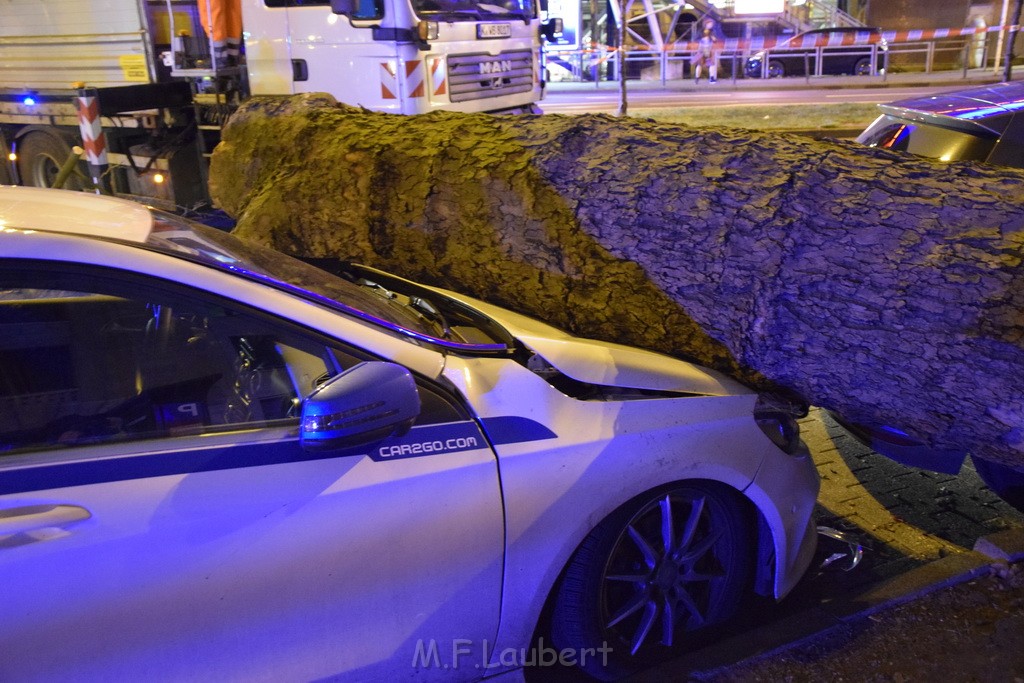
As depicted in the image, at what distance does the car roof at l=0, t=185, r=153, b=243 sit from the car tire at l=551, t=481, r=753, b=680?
64.5 inches

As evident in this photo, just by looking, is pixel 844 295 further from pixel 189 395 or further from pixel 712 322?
pixel 189 395

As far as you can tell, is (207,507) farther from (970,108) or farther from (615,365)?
(970,108)

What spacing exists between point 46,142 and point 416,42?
502 centimetres

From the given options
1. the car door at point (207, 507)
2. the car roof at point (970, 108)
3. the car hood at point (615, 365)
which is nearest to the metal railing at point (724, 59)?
the car roof at point (970, 108)

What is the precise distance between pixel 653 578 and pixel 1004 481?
1.82m

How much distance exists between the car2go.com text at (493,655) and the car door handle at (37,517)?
3.19 feet

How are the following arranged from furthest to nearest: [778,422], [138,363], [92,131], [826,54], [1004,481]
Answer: [826,54] < [92,131] < [1004,481] < [778,422] < [138,363]

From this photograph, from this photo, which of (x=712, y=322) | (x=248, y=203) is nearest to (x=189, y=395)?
(x=712, y=322)

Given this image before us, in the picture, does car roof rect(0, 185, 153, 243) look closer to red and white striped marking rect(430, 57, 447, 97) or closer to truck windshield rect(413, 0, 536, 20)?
red and white striped marking rect(430, 57, 447, 97)

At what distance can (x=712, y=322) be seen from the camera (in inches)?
137

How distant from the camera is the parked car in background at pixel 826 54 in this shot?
21.9 metres

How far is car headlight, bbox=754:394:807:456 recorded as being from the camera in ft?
10.3

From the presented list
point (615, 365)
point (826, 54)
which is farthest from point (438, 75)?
point (826, 54)

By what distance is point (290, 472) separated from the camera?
2.26 metres
